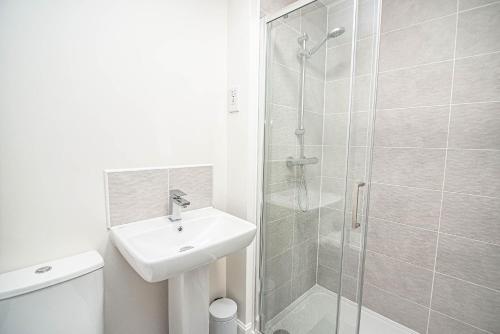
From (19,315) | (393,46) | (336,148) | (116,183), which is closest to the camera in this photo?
(19,315)

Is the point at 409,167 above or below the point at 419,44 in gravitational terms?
below

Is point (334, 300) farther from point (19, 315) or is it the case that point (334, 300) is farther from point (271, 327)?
point (19, 315)

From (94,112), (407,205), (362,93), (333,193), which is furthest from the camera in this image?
(407,205)

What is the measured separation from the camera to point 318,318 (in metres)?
1.29

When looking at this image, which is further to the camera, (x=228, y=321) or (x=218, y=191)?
(x=218, y=191)

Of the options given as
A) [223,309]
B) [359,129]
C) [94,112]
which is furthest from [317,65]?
[223,309]

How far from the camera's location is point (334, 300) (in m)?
1.20

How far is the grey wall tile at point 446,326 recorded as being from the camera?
4.53 ft

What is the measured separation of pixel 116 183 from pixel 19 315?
0.54m

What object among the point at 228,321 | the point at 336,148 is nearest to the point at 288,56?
the point at 336,148

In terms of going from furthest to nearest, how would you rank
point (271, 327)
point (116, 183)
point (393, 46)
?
point (393, 46) → point (271, 327) → point (116, 183)

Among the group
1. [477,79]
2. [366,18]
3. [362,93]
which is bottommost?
[362,93]

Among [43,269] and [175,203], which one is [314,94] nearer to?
[175,203]

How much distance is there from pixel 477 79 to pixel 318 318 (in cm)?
160
